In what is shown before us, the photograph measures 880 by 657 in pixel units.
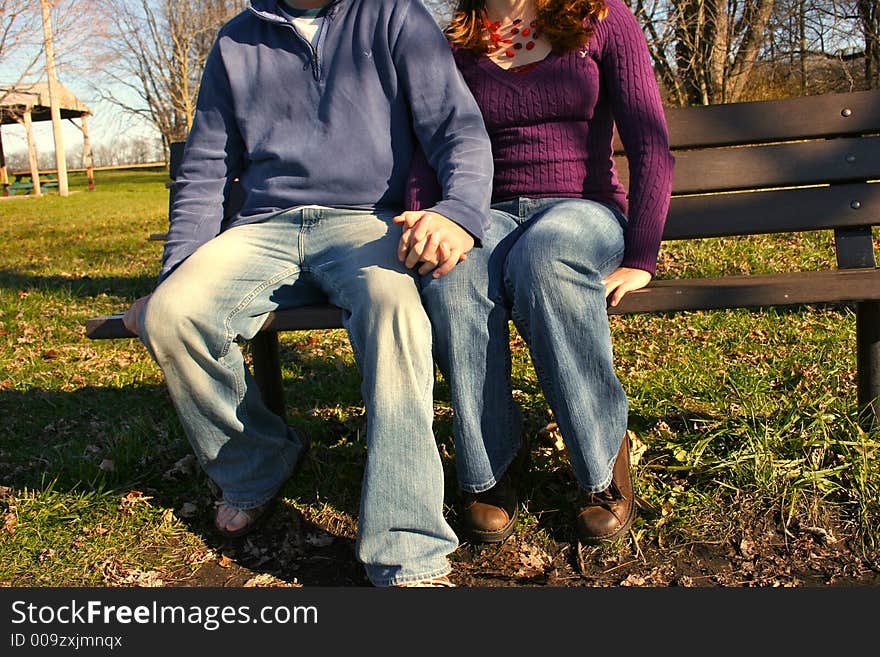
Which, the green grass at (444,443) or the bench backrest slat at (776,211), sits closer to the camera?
the green grass at (444,443)

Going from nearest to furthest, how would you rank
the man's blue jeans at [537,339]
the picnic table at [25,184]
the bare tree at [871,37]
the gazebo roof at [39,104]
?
the man's blue jeans at [537,339]
the bare tree at [871,37]
the gazebo roof at [39,104]
the picnic table at [25,184]

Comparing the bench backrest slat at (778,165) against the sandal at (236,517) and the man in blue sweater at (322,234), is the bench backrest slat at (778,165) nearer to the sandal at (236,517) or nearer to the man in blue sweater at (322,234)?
the man in blue sweater at (322,234)

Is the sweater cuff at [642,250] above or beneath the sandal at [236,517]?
above

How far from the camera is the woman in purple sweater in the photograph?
2236 mm

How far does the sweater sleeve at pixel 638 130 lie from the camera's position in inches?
97.0

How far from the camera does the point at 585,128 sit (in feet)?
8.55

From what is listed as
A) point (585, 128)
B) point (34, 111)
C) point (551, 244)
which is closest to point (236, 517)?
point (551, 244)

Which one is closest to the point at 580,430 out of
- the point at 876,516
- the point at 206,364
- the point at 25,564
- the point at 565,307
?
the point at 565,307

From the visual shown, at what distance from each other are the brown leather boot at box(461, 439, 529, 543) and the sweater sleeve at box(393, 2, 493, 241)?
761mm

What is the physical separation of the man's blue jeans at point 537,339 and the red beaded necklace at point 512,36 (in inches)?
24.3

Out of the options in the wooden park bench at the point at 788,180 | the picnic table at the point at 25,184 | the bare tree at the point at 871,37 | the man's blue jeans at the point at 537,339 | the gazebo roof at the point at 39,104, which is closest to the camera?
the man's blue jeans at the point at 537,339

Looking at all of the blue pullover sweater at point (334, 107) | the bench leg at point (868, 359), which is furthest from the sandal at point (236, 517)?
the bench leg at point (868, 359)

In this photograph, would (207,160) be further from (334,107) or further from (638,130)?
(638,130)

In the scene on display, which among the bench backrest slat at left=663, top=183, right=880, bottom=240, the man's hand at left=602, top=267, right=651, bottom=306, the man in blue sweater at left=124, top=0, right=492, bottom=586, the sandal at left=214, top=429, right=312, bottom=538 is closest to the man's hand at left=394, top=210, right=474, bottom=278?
the man in blue sweater at left=124, top=0, right=492, bottom=586
